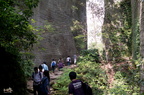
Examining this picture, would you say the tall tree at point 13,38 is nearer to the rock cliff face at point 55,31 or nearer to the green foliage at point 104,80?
the green foliage at point 104,80

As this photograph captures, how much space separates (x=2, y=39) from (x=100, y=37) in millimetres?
8560

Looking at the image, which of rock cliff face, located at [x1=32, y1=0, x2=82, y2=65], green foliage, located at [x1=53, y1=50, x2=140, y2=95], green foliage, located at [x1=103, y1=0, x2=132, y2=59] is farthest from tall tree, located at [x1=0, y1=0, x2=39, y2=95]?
rock cliff face, located at [x1=32, y1=0, x2=82, y2=65]

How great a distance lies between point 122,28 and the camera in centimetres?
1272

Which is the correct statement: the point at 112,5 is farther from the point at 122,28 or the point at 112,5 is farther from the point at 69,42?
the point at 69,42

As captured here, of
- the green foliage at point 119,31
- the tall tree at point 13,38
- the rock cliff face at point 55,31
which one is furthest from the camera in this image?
the rock cliff face at point 55,31

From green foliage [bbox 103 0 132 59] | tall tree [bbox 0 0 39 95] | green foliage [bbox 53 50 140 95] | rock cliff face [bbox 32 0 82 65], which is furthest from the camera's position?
rock cliff face [bbox 32 0 82 65]

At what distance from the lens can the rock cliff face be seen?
16641 mm

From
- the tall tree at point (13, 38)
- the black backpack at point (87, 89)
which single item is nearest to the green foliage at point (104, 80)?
the tall tree at point (13, 38)

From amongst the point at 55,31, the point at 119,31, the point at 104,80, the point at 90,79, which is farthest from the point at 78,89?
the point at 55,31

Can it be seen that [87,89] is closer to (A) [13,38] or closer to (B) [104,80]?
(A) [13,38]

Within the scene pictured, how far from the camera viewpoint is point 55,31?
19.3m

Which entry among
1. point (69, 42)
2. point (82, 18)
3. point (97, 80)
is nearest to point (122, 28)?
point (97, 80)

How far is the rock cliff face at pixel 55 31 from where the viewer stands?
16.6m

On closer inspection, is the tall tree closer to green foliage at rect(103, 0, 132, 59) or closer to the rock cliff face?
green foliage at rect(103, 0, 132, 59)
